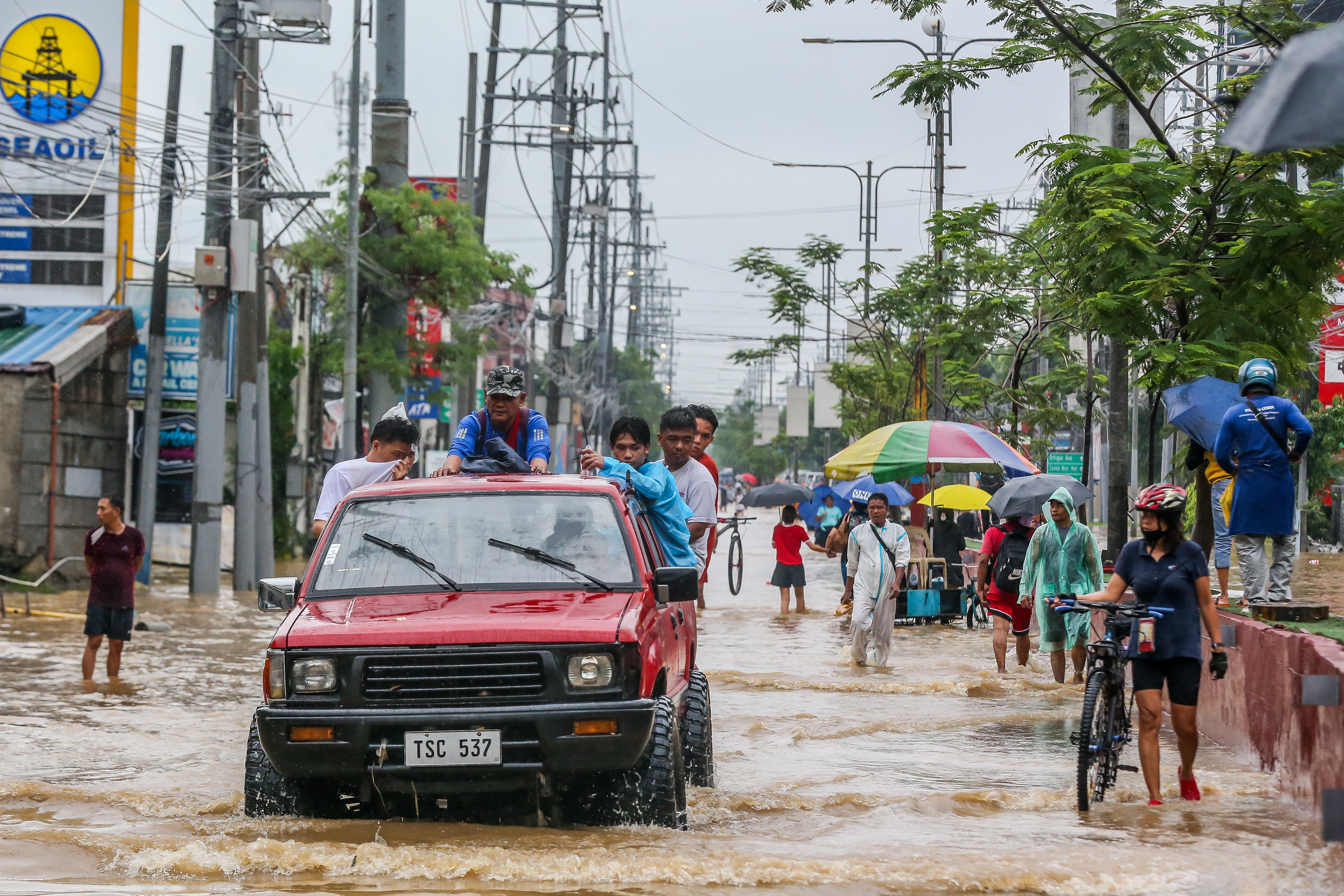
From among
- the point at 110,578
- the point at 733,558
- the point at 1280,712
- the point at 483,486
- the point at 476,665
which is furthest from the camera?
the point at 733,558

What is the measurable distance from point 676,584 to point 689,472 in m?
3.26

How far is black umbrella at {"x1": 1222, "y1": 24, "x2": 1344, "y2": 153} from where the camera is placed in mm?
4766

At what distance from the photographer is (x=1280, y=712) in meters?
9.02

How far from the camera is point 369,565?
23.9 ft

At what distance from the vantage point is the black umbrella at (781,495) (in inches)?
1000

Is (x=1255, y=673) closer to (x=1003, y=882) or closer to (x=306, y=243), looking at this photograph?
(x=1003, y=882)

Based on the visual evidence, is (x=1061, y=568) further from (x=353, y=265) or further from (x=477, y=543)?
(x=353, y=265)

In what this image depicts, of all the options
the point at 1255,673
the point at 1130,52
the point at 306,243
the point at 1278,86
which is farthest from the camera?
the point at 306,243

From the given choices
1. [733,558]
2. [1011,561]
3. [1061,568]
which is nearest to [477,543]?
[1061,568]

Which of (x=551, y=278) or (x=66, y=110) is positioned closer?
(x=66, y=110)

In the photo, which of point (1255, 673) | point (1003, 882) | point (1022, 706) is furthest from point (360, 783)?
point (1022, 706)

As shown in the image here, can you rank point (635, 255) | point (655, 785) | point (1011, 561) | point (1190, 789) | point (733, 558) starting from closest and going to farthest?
point (655, 785), point (1190, 789), point (1011, 561), point (733, 558), point (635, 255)

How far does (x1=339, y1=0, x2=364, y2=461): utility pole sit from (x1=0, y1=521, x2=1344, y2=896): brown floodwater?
12230 mm

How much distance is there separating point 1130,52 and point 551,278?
29751 millimetres
